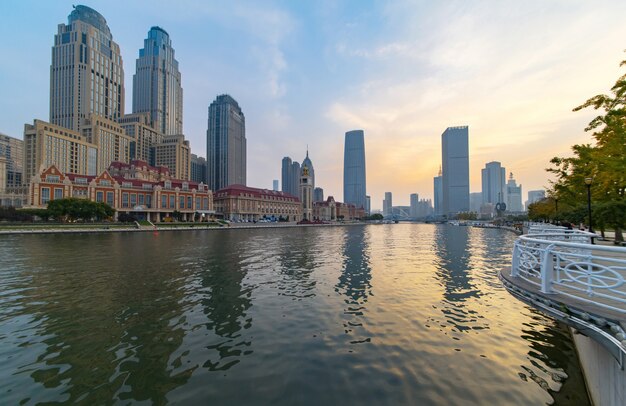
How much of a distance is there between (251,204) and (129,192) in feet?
191

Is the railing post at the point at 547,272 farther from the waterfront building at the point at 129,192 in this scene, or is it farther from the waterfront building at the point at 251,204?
the waterfront building at the point at 251,204

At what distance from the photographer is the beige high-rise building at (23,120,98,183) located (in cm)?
14075

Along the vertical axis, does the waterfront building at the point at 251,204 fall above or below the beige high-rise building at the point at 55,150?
below

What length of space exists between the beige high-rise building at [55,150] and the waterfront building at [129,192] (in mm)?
46493

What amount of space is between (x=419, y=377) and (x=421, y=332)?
3166mm

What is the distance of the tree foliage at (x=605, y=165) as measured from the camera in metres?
15.1

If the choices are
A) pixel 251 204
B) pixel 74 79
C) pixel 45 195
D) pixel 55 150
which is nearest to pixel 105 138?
pixel 55 150

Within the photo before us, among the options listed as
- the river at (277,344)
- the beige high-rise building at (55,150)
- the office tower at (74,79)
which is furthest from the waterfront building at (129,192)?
the office tower at (74,79)

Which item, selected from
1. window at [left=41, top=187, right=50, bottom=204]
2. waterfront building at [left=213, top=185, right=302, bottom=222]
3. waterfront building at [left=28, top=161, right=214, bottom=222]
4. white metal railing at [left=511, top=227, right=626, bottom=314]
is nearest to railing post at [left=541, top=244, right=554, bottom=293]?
white metal railing at [left=511, top=227, right=626, bottom=314]

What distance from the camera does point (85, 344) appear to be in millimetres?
9438

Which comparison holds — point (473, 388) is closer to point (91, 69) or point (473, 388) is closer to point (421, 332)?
point (421, 332)

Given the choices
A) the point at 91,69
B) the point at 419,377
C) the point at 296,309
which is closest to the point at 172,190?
the point at 296,309

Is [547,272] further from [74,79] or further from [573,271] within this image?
[74,79]

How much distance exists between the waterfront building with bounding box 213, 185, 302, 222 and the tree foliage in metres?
124
